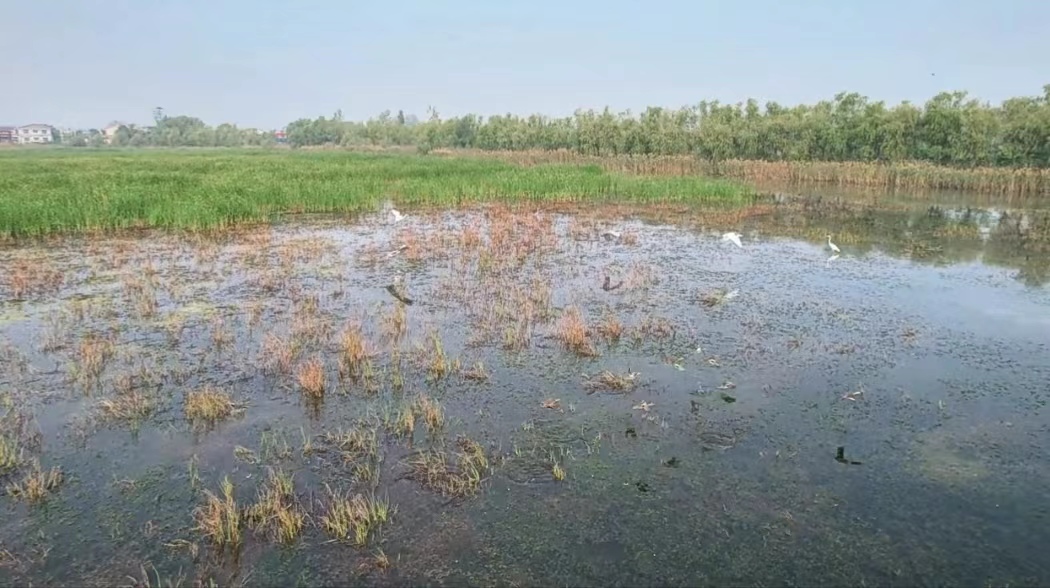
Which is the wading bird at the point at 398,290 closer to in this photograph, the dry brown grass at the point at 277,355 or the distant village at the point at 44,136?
the dry brown grass at the point at 277,355

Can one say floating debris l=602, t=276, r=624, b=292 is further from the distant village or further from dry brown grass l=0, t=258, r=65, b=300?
the distant village

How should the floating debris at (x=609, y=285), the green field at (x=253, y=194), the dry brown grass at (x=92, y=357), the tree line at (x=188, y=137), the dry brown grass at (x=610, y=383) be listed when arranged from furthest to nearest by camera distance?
the tree line at (x=188, y=137) → the green field at (x=253, y=194) → the floating debris at (x=609, y=285) → the dry brown grass at (x=92, y=357) → the dry brown grass at (x=610, y=383)

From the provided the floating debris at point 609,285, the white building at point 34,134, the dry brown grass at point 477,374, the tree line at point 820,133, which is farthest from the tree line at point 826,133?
the white building at point 34,134

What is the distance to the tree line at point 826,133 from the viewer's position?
2659cm

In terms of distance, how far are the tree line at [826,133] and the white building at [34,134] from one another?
14188 cm

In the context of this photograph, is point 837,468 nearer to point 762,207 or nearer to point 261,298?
point 261,298

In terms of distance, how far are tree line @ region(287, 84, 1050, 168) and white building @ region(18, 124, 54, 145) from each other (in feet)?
465

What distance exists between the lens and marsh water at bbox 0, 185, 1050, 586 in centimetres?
372

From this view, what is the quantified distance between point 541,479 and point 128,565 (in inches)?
103

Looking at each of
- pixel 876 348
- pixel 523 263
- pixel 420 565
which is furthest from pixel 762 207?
pixel 420 565

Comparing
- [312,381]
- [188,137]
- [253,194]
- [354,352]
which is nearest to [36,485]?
[312,381]

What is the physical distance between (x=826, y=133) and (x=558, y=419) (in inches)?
1248

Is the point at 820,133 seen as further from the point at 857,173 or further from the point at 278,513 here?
the point at 278,513

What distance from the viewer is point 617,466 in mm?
4719
